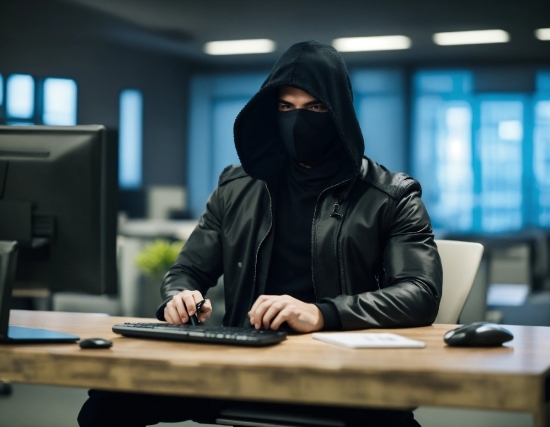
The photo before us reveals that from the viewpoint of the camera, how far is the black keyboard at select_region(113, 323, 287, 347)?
1.32 meters

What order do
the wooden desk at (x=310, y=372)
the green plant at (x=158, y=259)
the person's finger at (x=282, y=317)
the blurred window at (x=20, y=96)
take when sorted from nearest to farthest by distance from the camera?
the wooden desk at (x=310, y=372) → the person's finger at (x=282, y=317) → the green plant at (x=158, y=259) → the blurred window at (x=20, y=96)

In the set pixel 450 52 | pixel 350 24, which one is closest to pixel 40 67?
pixel 350 24

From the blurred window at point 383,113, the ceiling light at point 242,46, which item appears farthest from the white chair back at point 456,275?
the ceiling light at point 242,46

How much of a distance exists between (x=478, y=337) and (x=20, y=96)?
203 inches

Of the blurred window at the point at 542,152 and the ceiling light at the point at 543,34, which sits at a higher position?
the ceiling light at the point at 543,34

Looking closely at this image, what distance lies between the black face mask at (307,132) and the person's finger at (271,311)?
67 centimetres

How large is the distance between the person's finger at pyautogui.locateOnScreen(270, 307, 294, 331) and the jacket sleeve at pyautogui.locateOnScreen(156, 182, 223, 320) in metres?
0.55

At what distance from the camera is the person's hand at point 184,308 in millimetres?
1643

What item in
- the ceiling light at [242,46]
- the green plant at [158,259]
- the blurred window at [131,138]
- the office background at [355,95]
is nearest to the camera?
the office background at [355,95]

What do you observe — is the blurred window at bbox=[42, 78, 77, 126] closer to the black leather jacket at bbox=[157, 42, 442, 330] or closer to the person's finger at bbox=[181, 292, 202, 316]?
the black leather jacket at bbox=[157, 42, 442, 330]

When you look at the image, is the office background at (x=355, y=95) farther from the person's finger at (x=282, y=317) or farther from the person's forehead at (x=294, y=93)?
the person's finger at (x=282, y=317)

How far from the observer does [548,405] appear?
114cm

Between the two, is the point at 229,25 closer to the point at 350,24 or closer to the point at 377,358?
the point at 350,24

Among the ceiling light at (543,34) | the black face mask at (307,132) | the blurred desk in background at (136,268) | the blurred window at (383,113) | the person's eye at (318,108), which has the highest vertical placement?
the ceiling light at (543,34)
